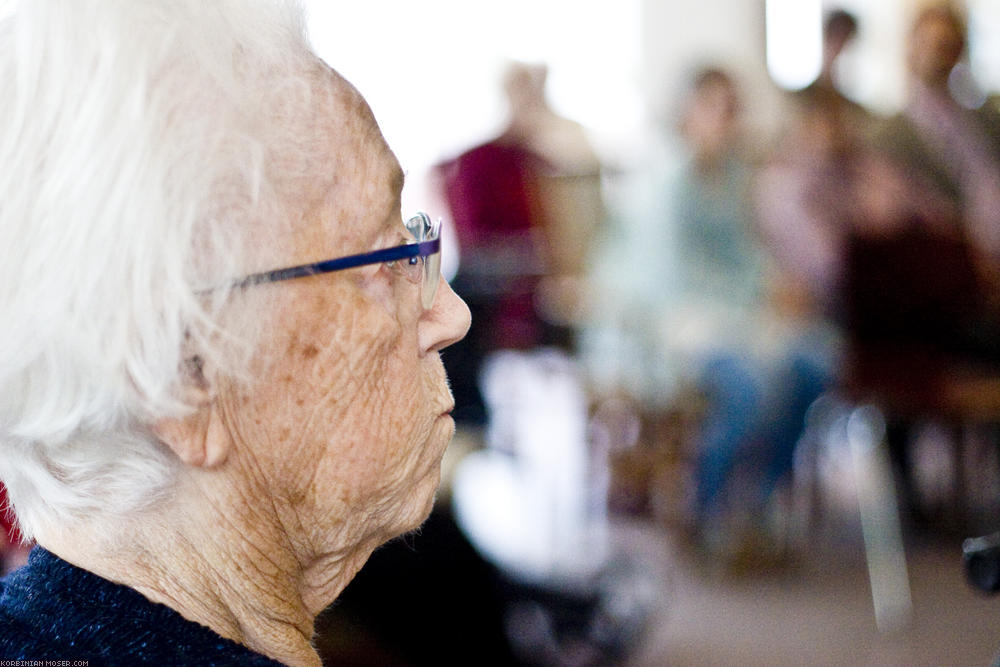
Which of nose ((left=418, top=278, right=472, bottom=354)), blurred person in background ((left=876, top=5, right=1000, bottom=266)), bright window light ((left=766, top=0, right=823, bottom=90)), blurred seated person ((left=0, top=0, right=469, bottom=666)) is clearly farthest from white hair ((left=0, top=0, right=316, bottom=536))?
bright window light ((left=766, top=0, right=823, bottom=90))

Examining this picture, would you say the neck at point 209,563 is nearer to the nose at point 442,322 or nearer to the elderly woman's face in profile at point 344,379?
the elderly woman's face in profile at point 344,379

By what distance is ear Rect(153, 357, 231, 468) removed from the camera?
0.68m

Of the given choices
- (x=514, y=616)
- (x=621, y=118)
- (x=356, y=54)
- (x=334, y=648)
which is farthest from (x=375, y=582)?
(x=621, y=118)

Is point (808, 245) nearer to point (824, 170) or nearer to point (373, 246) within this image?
point (824, 170)

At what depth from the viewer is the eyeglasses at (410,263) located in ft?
2.31

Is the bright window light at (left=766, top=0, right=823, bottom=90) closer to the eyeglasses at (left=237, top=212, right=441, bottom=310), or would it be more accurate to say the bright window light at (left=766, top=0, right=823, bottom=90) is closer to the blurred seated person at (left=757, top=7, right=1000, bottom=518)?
the blurred seated person at (left=757, top=7, right=1000, bottom=518)

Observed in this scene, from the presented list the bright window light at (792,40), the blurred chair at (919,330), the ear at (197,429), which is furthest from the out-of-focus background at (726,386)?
the bright window light at (792,40)

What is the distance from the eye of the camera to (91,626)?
688mm

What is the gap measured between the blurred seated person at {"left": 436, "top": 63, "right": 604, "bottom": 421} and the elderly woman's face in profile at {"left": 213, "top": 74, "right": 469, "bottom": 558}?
2852mm

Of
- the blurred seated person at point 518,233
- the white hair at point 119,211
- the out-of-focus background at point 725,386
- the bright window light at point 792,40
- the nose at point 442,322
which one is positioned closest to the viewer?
the white hair at point 119,211

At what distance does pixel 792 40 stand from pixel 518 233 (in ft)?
9.94

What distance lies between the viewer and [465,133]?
17.8ft

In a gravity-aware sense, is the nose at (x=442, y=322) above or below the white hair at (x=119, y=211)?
below

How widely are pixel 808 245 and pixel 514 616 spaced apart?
1.58 m
